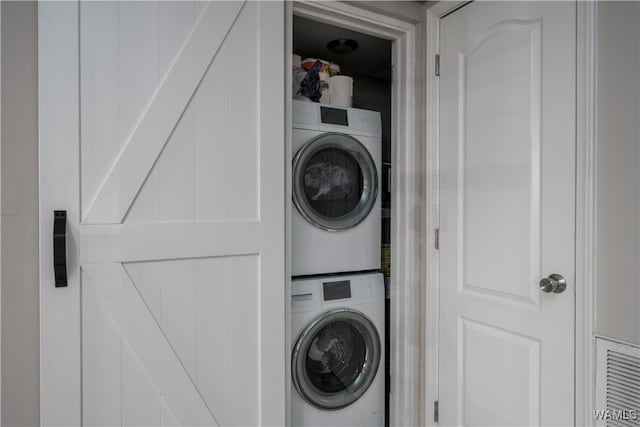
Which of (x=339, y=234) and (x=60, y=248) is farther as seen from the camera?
(x=339, y=234)

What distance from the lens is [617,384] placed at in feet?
3.74

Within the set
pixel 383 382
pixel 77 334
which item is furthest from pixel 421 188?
pixel 77 334

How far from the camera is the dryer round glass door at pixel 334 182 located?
5.58ft

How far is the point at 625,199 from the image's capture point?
1.13 m

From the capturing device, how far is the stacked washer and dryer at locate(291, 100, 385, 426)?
1694mm

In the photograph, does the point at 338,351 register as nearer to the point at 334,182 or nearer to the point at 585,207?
the point at 334,182

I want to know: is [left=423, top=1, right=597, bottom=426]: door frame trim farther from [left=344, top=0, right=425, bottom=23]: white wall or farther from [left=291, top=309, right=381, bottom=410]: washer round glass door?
[left=291, top=309, right=381, bottom=410]: washer round glass door

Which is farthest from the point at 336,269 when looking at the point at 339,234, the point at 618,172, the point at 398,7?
the point at 398,7

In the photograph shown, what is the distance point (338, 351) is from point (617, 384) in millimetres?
1049

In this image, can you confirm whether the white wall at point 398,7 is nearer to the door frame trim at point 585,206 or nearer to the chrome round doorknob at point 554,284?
the door frame trim at point 585,206

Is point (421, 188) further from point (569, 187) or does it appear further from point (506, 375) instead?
point (506, 375)

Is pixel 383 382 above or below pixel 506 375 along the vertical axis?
below

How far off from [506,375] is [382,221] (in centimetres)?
84

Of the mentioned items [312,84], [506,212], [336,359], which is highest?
[312,84]
